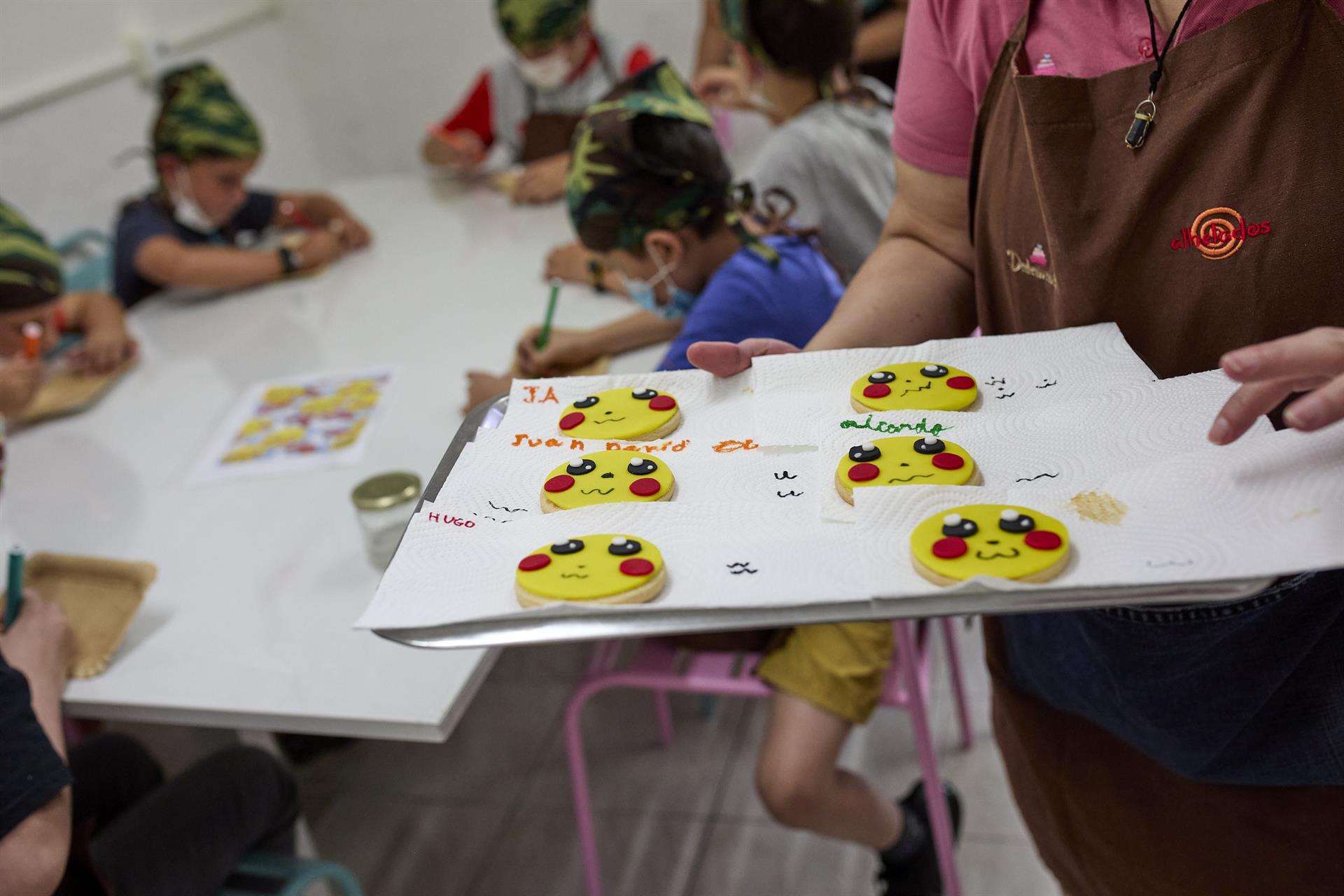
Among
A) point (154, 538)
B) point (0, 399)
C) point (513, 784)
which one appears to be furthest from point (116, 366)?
point (513, 784)

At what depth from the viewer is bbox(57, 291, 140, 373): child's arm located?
2029mm

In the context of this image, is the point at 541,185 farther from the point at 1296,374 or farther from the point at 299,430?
the point at 1296,374

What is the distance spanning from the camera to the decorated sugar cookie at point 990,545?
57cm

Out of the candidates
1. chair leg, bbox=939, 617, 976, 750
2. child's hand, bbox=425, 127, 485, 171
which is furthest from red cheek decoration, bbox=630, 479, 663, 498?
child's hand, bbox=425, 127, 485, 171

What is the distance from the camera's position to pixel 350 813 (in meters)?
2.03

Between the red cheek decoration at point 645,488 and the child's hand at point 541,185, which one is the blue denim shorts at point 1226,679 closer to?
the red cheek decoration at point 645,488

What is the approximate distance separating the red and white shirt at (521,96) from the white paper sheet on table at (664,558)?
7.40 ft

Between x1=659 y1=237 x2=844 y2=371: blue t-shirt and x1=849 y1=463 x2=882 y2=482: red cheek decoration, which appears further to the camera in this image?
x1=659 y1=237 x2=844 y2=371: blue t-shirt

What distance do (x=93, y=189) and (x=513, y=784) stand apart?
2192 mm

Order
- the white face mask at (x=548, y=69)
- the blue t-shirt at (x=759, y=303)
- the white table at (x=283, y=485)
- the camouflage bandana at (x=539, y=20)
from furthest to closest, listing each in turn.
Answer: the white face mask at (x=548, y=69)
the camouflage bandana at (x=539, y=20)
the blue t-shirt at (x=759, y=303)
the white table at (x=283, y=485)

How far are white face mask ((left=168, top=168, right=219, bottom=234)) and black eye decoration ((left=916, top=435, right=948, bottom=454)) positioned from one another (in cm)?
223

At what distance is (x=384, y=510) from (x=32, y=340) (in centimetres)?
109

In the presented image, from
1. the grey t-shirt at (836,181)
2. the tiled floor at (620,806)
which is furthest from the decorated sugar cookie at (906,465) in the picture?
the tiled floor at (620,806)

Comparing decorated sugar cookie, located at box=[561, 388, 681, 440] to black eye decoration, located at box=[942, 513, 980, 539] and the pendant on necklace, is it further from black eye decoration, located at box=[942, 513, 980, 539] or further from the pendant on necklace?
the pendant on necklace
